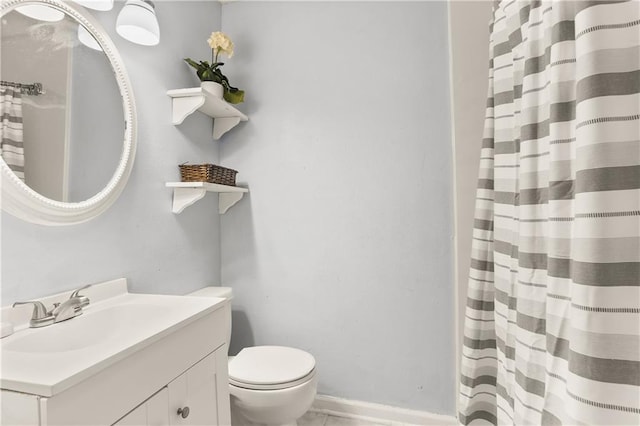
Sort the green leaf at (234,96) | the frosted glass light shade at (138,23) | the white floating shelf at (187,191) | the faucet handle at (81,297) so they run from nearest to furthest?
the faucet handle at (81,297) < the frosted glass light shade at (138,23) < the white floating shelf at (187,191) < the green leaf at (234,96)

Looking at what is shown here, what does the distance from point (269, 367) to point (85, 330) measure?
0.79 meters

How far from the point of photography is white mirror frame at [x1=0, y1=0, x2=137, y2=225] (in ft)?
3.09

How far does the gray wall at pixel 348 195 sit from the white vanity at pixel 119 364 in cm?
79

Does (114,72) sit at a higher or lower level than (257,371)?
higher

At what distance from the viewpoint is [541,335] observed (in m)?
0.78

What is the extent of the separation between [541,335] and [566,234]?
260 mm

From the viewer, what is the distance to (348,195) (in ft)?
6.06

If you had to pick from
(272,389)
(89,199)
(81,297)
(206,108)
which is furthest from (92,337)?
(206,108)

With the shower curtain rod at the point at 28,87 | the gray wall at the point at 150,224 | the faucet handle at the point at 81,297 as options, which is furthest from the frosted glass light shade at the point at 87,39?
the faucet handle at the point at 81,297

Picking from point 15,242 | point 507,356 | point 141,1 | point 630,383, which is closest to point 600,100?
point 630,383

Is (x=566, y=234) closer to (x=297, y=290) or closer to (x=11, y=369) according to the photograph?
(x=11, y=369)

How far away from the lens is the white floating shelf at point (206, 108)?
5.21ft

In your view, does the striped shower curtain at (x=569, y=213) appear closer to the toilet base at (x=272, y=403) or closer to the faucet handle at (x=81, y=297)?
Result: the toilet base at (x=272, y=403)

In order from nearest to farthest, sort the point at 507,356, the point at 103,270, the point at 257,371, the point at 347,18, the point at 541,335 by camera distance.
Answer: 1. the point at 541,335
2. the point at 507,356
3. the point at 103,270
4. the point at 257,371
5. the point at 347,18
